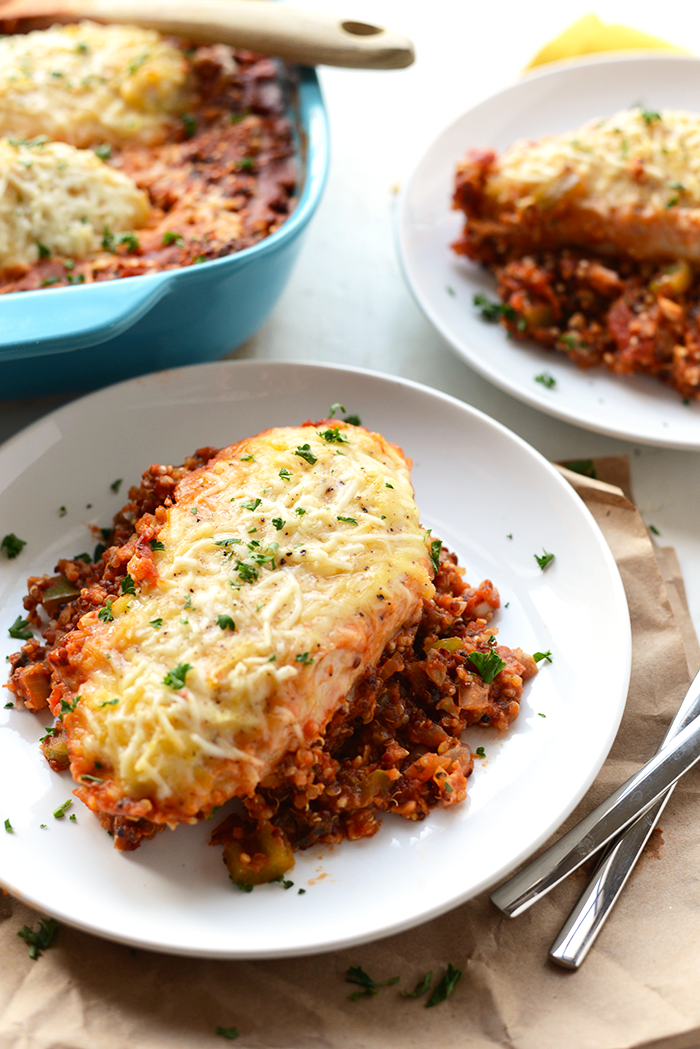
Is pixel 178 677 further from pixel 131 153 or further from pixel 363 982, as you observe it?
pixel 131 153

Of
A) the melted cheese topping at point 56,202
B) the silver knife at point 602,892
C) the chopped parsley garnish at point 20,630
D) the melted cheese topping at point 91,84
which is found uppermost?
the melted cheese topping at point 91,84

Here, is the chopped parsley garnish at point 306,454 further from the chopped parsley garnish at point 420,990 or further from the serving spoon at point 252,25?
the serving spoon at point 252,25

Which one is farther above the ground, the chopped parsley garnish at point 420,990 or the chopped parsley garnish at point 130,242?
the chopped parsley garnish at point 130,242

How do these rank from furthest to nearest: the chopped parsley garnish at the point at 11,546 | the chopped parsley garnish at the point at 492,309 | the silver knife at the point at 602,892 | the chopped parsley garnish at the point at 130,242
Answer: the chopped parsley garnish at the point at 492,309, the chopped parsley garnish at the point at 130,242, the chopped parsley garnish at the point at 11,546, the silver knife at the point at 602,892

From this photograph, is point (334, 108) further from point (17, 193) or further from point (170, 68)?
point (17, 193)

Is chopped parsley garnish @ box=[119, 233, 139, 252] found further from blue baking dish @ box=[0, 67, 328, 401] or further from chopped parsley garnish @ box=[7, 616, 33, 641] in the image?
chopped parsley garnish @ box=[7, 616, 33, 641]

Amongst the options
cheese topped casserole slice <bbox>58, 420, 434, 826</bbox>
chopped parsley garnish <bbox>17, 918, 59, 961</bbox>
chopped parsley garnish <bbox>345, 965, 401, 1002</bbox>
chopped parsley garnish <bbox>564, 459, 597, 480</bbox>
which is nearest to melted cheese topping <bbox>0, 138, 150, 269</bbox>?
cheese topped casserole slice <bbox>58, 420, 434, 826</bbox>

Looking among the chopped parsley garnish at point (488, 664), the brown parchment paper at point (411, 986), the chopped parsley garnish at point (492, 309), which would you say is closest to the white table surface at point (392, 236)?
the chopped parsley garnish at point (492, 309)
